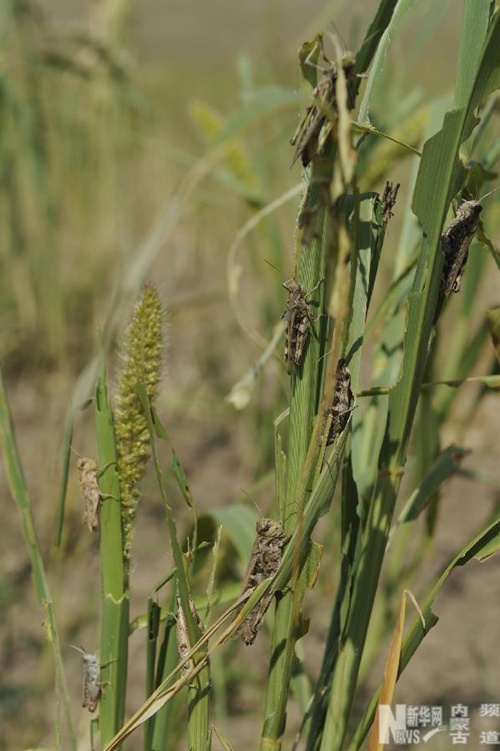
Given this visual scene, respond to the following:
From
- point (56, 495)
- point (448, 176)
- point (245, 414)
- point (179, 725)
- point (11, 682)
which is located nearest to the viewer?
point (448, 176)

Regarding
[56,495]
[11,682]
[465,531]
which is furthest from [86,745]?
[465,531]

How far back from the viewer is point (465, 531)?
1.91 meters

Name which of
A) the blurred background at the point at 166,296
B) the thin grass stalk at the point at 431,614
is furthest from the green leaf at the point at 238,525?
the thin grass stalk at the point at 431,614

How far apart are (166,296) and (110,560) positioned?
0.68 ft

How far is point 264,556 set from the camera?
450mm

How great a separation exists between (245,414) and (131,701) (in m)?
0.85

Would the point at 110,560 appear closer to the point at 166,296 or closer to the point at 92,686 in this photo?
the point at 92,686

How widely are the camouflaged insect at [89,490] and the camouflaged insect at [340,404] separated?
0.49ft

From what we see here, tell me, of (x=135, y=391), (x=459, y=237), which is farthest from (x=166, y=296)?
(x=459, y=237)

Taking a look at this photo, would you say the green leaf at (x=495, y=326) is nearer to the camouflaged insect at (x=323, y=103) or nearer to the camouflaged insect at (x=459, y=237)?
the camouflaged insect at (x=459, y=237)

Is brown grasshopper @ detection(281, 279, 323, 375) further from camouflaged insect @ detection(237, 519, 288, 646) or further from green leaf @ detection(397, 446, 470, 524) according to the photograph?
green leaf @ detection(397, 446, 470, 524)

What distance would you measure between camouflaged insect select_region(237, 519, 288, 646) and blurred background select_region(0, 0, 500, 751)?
0.17m

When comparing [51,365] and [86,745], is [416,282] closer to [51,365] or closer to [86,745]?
[86,745]

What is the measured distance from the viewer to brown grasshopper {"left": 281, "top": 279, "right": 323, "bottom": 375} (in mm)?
426
